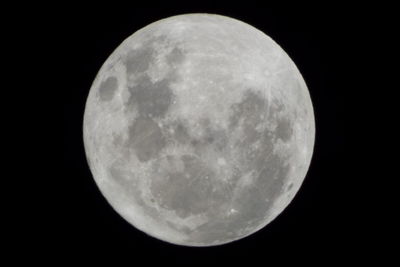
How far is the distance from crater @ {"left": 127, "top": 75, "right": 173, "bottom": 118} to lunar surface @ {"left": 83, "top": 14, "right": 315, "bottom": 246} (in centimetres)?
1

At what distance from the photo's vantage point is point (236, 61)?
538cm

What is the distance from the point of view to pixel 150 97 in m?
5.30

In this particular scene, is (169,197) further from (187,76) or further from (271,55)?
(271,55)

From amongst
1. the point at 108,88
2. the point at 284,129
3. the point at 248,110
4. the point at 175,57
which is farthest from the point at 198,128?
the point at 108,88

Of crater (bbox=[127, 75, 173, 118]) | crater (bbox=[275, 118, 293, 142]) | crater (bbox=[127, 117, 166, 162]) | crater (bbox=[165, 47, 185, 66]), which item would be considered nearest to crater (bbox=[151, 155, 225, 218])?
crater (bbox=[127, 117, 166, 162])

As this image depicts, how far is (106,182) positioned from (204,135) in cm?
131

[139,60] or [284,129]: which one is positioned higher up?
[139,60]

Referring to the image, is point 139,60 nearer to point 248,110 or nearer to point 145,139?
point 145,139

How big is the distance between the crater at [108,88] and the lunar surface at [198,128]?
0.04 ft

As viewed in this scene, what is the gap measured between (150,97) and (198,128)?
55cm

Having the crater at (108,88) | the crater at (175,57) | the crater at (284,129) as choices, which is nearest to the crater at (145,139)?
the crater at (108,88)

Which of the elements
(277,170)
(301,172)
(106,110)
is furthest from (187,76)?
(301,172)

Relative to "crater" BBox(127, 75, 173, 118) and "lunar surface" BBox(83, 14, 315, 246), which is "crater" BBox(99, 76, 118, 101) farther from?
"crater" BBox(127, 75, 173, 118)

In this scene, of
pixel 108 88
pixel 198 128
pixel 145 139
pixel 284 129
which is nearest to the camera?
pixel 198 128
